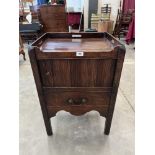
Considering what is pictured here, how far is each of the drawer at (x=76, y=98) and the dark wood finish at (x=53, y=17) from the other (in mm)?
3880

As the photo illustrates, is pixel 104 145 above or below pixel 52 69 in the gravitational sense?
below

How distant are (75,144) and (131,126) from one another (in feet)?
1.90

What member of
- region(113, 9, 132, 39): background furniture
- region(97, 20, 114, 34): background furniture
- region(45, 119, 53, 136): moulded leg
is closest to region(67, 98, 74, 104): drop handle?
region(45, 119, 53, 136): moulded leg

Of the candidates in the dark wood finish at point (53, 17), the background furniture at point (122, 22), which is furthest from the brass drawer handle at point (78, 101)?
the background furniture at point (122, 22)

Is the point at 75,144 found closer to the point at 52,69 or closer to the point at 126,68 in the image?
the point at 52,69

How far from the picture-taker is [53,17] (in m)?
4.55

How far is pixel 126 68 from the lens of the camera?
2.74m

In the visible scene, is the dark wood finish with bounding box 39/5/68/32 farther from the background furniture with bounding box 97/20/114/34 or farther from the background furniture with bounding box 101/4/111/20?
the background furniture with bounding box 101/4/111/20

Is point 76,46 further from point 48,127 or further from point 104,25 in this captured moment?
point 104,25

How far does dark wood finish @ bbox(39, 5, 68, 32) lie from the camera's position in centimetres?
445

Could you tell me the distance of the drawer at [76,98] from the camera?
1167 mm

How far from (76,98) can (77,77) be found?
195 millimetres

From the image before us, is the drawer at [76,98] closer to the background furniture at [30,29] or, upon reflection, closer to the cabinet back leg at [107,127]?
the cabinet back leg at [107,127]
